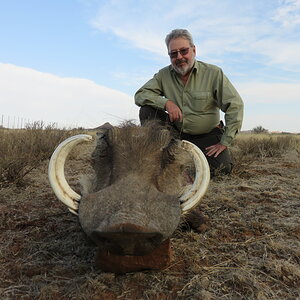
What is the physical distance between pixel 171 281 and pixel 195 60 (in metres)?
3.05

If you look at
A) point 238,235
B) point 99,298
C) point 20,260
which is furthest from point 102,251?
point 238,235

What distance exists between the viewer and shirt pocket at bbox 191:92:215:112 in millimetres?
4289

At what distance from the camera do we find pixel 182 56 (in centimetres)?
416

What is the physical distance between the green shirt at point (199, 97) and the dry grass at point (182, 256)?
1.01 m

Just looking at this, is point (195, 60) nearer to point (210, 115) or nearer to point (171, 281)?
point (210, 115)

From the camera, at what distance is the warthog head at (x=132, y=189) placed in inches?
63.1

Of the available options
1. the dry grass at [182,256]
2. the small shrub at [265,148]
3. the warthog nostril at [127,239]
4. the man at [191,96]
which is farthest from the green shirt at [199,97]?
the small shrub at [265,148]

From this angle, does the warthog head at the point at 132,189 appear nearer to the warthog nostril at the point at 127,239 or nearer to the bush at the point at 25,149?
the warthog nostril at the point at 127,239

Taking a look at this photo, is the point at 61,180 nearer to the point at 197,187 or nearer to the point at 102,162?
the point at 102,162

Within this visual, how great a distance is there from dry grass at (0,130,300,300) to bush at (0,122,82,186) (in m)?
0.54

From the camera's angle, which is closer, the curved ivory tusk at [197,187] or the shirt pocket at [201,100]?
the curved ivory tusk at [197,187]

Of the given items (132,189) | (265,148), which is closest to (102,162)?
(132,189)

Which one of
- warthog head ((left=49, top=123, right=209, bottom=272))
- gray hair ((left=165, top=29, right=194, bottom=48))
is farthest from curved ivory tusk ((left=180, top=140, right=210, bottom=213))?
gray hair ((left=165, top=29, right=194, bottom=48))

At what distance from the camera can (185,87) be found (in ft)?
14.2
